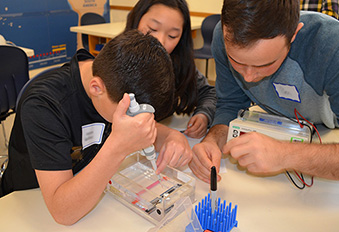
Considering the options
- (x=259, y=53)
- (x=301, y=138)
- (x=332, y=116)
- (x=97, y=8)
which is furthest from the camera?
(x=97, y=8)

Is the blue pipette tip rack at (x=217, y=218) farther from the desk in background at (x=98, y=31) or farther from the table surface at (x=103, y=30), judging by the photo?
the desk in background at (x=98, y=31)

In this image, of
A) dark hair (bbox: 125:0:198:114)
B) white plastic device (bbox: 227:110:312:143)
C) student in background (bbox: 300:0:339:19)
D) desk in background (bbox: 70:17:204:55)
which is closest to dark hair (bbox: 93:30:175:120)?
Result: white plastic device (bbox: 227:110:312:143)

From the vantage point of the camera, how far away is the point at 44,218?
873 mm

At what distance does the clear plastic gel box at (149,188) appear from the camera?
2.82 feet

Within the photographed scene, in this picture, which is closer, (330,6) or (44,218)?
(44,218)

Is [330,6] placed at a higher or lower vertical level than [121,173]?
higher

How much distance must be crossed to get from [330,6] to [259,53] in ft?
9.05

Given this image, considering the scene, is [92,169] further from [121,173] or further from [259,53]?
[259,53]

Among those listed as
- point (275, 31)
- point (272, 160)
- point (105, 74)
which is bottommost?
point (272, 160)

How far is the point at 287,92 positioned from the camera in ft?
4.26

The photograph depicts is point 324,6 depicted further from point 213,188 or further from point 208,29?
point 213,188

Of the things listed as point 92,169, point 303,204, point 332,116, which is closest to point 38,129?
point 92,169

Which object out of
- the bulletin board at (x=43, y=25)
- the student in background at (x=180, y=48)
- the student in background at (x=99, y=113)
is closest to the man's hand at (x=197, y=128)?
the student in background at (x=180, y=48)

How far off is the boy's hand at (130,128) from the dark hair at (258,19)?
1.23 feet
